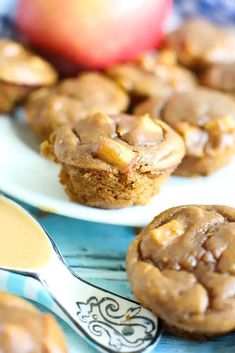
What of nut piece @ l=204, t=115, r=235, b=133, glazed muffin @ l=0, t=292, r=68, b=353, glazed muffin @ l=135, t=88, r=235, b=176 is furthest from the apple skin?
glazed muffin @ l=0, t=292, r=68, b=353

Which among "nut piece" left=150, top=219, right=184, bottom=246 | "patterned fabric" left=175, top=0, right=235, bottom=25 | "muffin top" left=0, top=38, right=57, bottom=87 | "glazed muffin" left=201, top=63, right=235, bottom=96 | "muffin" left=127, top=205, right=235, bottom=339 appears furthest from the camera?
"patterned fabric" left=175, top=0, right=235, bottom=25

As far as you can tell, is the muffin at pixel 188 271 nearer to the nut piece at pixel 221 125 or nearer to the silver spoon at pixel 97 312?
the silver spoon at pixel 97 312

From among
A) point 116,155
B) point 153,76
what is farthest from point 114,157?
point 153,76

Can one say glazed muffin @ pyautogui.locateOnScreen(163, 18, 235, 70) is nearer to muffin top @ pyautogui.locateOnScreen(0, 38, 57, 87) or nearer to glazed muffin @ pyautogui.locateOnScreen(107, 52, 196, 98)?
glazed muffin @ pyautogui.locateOnScreen(107, 52, 196, 98)

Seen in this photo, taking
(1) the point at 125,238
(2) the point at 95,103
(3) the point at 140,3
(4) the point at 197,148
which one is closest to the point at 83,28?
(3) the point at 140,3

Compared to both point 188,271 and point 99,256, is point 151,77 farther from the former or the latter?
point 188,271

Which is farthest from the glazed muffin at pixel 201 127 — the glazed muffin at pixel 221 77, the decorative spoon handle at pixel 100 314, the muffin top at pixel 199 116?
the decorative spoon handle at pixel 100 314
